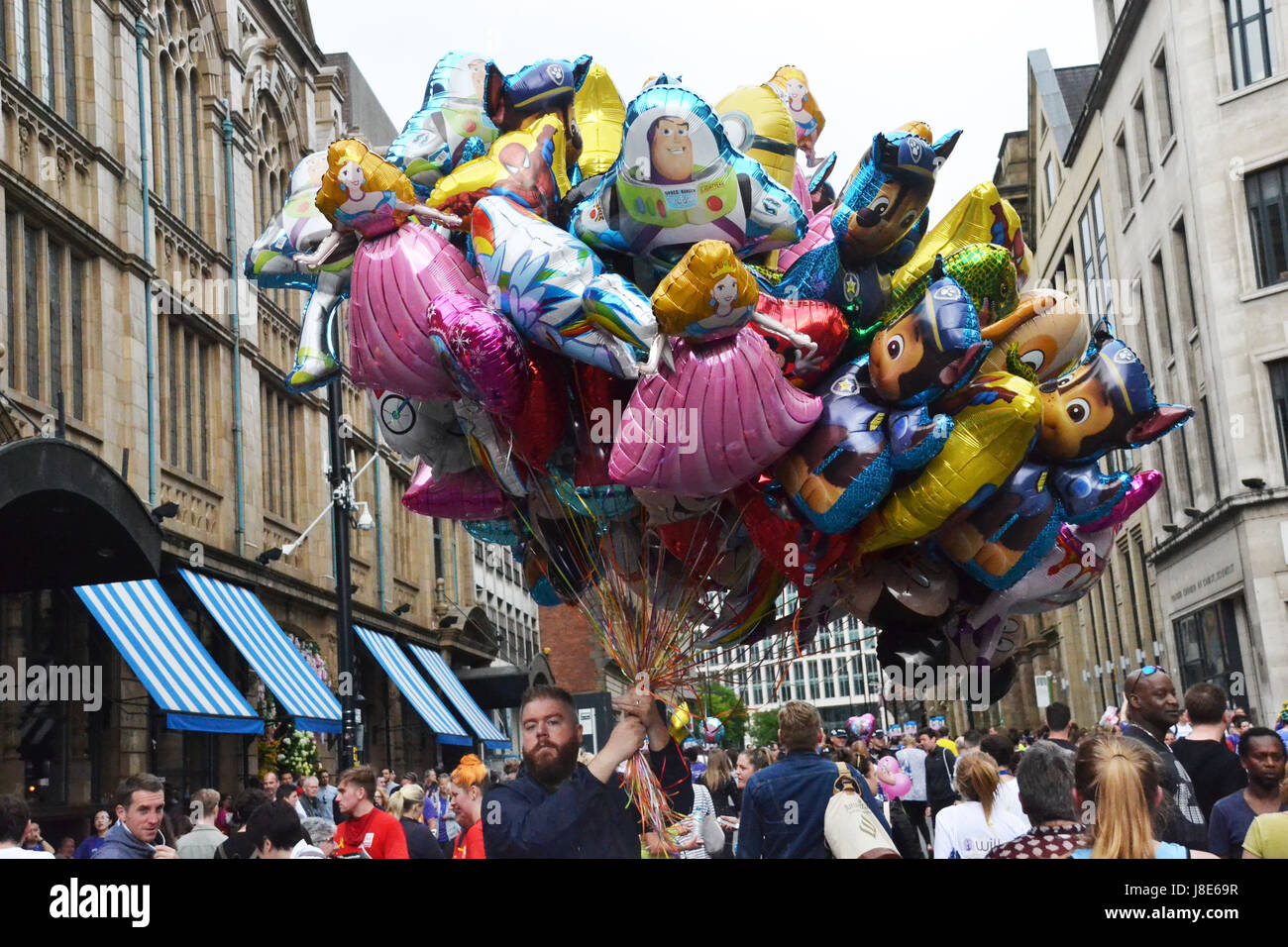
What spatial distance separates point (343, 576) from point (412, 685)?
440 inches

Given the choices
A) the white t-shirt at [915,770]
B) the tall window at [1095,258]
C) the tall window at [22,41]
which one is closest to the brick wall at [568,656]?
the tall window at [1095,258]

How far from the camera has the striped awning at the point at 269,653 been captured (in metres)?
18.9

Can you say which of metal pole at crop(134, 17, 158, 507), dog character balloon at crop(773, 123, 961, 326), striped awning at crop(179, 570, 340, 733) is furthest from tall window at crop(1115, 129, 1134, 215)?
dog character balloon at crop(773, 123, 961, 326)

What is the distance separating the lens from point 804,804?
5.61 metres

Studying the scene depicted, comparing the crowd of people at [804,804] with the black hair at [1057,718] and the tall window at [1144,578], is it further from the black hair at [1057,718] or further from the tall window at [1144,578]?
the tall window at [1144,578]

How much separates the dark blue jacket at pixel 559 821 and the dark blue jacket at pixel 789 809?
3.60ft

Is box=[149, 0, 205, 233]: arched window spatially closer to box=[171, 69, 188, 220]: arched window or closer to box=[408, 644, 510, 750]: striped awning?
box=[171, 69, 188, 220]: arched window

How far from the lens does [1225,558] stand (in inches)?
1009

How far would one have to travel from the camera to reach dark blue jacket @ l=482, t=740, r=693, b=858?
4496 millimetres

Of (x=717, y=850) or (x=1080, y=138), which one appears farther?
(x=1080, y=138)
